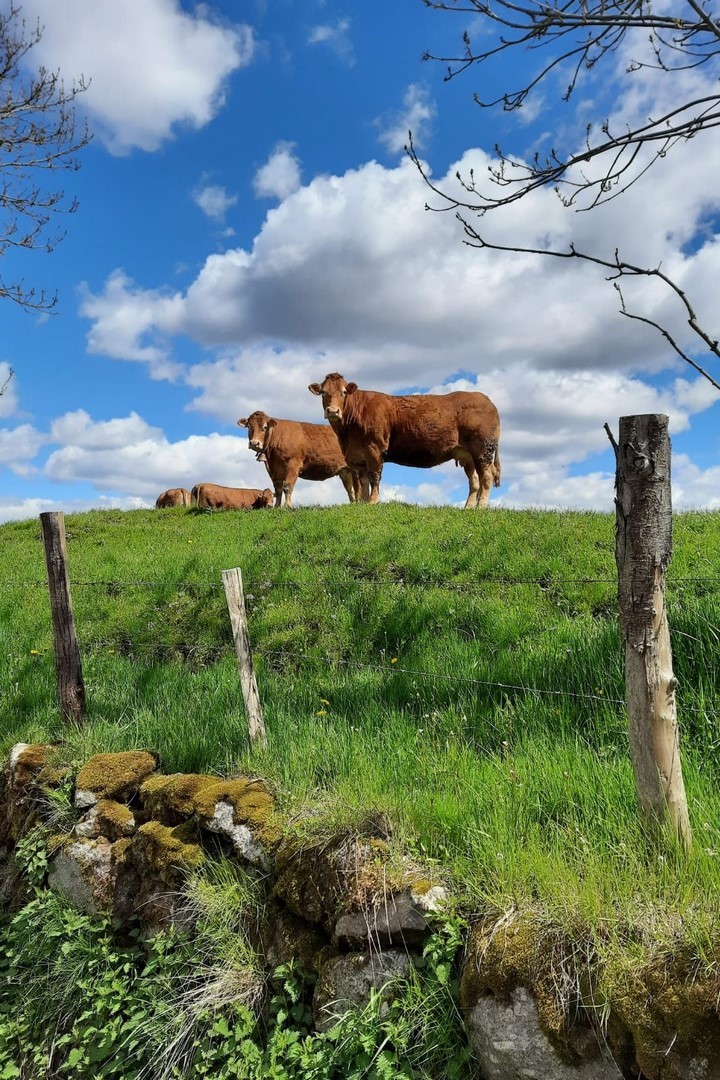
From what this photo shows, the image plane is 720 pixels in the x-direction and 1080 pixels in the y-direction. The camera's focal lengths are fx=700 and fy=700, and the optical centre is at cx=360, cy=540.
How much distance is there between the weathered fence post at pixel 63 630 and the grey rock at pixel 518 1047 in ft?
15.1

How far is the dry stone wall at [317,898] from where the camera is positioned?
2457 mm

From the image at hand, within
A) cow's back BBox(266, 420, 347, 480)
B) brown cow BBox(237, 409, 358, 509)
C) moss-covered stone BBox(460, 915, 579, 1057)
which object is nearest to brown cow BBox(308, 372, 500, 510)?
brown cow BBox(237, 409, 358, 509)

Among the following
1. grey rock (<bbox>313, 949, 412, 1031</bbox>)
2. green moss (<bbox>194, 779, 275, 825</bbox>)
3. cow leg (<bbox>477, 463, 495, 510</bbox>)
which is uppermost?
cow leg (<bbox>477, 463, 495, 510</bbox>)

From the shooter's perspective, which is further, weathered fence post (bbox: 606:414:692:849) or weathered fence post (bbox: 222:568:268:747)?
weathered fence post (bbox: 222:568:268:747)

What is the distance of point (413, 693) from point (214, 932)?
2.35 m

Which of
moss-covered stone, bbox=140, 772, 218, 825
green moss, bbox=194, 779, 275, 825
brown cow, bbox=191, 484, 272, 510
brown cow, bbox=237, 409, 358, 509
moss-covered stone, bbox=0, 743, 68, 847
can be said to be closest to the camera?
green moss, bbox=194, 779, 275, 825

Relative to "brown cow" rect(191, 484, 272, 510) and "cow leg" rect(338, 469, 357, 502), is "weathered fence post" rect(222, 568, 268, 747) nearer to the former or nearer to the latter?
"cow leg" rect(338, 469, 357, 502)

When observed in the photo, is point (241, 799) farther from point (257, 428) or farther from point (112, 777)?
point (257, 428)

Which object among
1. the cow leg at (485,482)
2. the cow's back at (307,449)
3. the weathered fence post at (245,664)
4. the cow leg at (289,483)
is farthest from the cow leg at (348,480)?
the weathered fence post at (245,664)

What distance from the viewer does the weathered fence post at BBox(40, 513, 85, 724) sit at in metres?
6.24

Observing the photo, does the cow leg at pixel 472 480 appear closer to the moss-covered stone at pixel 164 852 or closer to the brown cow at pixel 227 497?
the brown cow at pixel 227 497

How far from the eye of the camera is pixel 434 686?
5523mm

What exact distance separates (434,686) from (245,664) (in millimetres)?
1498

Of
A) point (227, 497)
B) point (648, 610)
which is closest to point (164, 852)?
point (648, 610)
